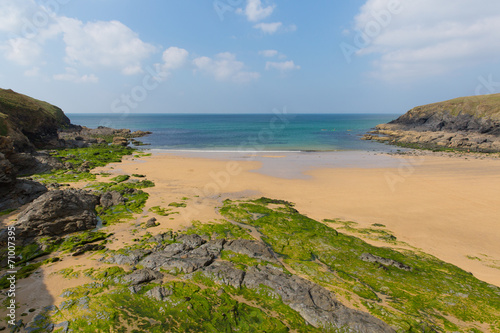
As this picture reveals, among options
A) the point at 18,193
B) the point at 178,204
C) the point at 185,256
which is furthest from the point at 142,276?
the point at 18,193

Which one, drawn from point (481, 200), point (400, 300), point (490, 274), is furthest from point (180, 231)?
point (481, 200)

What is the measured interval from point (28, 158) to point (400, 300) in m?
26.2

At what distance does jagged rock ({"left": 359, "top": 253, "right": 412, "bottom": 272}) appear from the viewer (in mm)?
8445

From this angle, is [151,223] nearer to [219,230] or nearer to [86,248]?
[86,248]

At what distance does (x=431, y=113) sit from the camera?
215ft

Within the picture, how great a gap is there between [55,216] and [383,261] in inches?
532

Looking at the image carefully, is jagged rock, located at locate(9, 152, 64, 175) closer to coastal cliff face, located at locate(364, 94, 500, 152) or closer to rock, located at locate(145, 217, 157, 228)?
rock, located at locate(145, 217, 157, 228)

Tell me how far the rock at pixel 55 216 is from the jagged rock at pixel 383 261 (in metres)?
11.8

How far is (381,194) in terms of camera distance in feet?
56.2

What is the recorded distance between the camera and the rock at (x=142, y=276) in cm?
710

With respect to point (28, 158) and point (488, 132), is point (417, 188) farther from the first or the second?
point (488, 132)

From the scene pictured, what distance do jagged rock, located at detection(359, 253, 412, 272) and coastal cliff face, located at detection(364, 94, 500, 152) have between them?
46.5 metres

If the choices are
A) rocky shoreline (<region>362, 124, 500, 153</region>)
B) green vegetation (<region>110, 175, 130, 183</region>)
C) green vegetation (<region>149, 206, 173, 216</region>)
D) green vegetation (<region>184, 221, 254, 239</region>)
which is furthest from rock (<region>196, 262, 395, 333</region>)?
Answer: rocky shoreline (<region>362, 124, 500, 153</region>)

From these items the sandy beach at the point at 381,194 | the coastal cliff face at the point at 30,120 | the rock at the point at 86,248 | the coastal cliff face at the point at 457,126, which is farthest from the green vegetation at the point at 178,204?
the coastal cliff face at the point at 457,126
